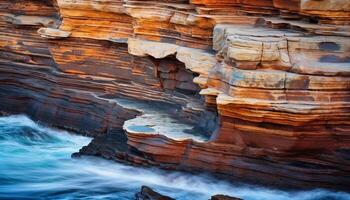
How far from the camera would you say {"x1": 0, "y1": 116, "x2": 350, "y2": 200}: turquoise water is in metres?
12.1

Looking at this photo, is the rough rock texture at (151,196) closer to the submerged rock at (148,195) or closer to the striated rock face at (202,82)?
the submerged rock at (148,195)

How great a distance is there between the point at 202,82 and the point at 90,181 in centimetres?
263

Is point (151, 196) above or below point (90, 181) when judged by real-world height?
below

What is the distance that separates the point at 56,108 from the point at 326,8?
7.19 metres

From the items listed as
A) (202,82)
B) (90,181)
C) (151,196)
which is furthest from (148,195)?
(202,82)

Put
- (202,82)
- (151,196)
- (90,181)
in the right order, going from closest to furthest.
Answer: (151,196) → (202,82) → (90,181)

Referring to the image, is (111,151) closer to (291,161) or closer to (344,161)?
(291,161)

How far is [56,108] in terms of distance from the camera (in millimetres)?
16609

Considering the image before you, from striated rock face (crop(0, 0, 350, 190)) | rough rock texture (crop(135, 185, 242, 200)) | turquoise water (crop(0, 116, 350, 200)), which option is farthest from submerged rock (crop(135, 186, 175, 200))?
striated rock face (crop(0, 0, 350, 190))

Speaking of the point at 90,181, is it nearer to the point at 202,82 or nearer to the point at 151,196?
the point at 151,196

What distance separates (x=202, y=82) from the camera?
42.1 feet

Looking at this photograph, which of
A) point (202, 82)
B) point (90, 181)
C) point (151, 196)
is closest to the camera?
point (151, 196)

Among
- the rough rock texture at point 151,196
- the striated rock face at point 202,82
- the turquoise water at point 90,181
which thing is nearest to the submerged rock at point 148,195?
the rough rock texture at point 151,196

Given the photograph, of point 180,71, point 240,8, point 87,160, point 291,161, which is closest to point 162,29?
point 180,71
